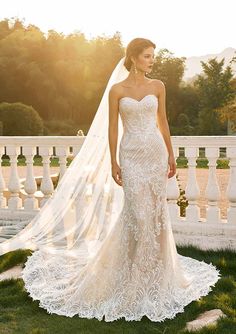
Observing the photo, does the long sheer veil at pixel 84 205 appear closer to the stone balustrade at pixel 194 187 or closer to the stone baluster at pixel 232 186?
the stone balustrade at pixel 194 187

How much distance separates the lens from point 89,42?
3744 centimetres

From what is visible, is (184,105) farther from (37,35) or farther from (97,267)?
(97,267)

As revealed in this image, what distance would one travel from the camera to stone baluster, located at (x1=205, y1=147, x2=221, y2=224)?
18.1ft

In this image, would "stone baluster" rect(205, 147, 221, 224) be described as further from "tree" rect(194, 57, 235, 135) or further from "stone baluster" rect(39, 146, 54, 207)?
"tree" rect(194, 57, 235, 135)

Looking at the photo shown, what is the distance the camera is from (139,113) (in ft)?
13.7

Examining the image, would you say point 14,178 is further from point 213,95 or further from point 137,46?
point 213,95

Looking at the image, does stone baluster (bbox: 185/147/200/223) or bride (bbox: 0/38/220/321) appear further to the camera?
stone baluster (bbox: 185/147/200/223)

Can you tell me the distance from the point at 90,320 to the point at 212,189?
2275mm

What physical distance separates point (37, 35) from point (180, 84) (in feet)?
42.9

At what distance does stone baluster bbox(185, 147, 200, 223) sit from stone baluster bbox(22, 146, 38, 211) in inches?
78.3

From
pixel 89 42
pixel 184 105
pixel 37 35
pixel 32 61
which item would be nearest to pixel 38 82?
pixel 32 61

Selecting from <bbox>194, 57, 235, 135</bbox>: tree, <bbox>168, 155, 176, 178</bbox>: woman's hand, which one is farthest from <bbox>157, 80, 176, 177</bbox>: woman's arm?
<bbox>194, 57, 235, 135</bbox>: tree

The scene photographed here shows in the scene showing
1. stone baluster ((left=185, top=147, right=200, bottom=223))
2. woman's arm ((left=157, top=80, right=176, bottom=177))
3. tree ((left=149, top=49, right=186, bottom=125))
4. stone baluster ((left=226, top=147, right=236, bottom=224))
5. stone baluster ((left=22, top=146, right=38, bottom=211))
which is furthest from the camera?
tree ((left=149, top=49, right=186, bottom=125))

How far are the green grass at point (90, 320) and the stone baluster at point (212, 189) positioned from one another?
104 centimetres
